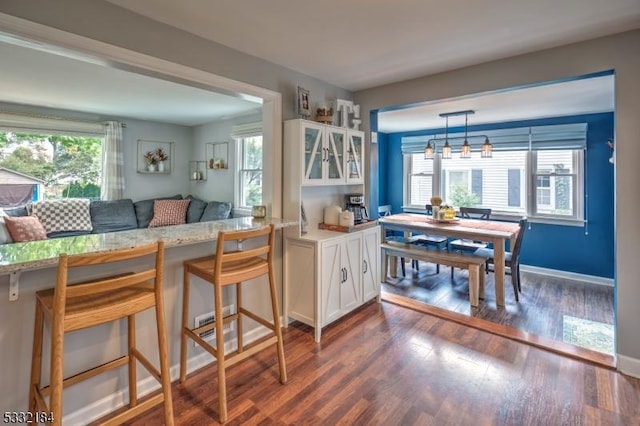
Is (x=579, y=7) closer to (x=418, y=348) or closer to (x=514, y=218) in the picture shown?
(x=418, y=348)

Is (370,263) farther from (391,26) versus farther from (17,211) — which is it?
(17,211)

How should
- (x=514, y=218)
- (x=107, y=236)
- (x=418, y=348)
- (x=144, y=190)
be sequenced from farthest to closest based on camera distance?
1. (x=144, y=190)
2. (x=514, y=218)
3. (x=418, y=348)
4. (x=107, y=236)

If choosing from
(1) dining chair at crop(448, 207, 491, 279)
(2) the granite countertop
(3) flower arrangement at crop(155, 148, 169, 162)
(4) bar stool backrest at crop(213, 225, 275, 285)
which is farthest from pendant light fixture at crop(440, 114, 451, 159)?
(3) flower arrangement at crop(155, 148, 169, 162)

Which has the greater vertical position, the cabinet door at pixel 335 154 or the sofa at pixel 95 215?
the cabinet door at pixel 335 154

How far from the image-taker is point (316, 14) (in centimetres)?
196

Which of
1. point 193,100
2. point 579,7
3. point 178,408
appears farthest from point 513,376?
point 193,100

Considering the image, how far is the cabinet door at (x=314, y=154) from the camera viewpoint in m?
2.72

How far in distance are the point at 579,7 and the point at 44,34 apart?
2.88 metres

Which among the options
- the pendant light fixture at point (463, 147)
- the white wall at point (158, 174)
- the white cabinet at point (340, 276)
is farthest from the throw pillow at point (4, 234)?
the pendant light fixture at point (463, 147)

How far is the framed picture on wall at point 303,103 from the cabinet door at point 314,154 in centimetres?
18

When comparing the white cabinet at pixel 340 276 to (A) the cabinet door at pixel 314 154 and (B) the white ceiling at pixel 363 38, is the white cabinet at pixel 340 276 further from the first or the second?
(B) the white ceiling at pixel 363 38

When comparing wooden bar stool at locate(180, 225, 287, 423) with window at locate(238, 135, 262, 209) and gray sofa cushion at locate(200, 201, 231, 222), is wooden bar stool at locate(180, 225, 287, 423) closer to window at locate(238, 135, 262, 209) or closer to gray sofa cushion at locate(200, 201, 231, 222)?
gray sofa cushion at locate(200, 201, 231, 222)

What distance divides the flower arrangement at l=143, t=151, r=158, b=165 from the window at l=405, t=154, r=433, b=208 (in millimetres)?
4704

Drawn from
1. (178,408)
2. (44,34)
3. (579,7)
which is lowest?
(178,408)
